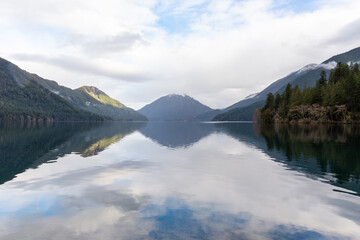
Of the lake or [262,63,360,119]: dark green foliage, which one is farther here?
[262,63,360,119]: dark green foliage

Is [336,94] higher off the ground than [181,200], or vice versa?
[336,94]

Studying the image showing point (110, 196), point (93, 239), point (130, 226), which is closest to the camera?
point (93, 239)

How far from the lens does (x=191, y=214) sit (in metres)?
15.0

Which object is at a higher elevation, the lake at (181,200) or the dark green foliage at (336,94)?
the dark green foliage at (336,94)

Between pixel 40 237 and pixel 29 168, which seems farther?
pixel 29 168

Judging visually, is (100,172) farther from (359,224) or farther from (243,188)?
(359,224)

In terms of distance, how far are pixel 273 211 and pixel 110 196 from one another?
12037 millimetres

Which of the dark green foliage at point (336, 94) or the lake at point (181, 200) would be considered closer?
the lake at point (181, 200)

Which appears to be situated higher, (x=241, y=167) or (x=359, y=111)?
(x=359, y=111)

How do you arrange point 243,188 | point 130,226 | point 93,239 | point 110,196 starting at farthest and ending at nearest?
point 243,188, point 110,196, point 130,226, point 93,239

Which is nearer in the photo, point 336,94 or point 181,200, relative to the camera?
point 181,200

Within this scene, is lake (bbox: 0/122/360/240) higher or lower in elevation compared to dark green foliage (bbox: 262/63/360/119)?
lower

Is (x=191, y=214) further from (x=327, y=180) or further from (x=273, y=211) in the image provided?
(x=327, y=180)

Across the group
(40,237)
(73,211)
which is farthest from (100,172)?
(40,237)
